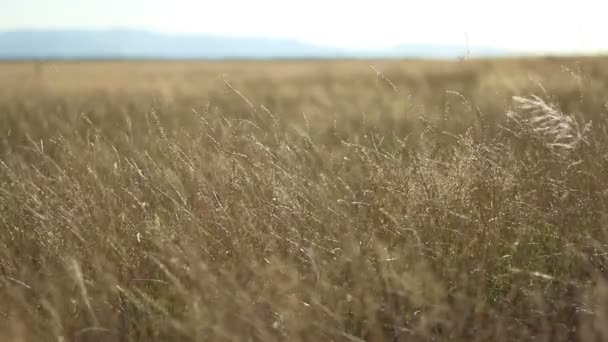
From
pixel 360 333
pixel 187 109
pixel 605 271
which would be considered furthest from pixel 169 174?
pixel 187 109

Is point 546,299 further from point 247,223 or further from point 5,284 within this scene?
point 5,284

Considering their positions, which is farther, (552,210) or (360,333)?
(552,210)

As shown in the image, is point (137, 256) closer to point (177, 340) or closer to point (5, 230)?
point (177, 340)

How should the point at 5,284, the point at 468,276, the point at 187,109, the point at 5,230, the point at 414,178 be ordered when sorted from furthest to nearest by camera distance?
the point at 187,109 < the point at 5,230 < the point at 414,178 < the point at 5,284 < the point at 468,276

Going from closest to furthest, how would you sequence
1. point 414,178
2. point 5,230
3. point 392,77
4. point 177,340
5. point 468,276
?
point 177,340
point 468,276
point 414,178
point 5,230
point 392,77

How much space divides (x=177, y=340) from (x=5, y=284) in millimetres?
934

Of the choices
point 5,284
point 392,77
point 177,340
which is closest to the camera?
point 177,340

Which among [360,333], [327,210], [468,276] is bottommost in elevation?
[360,333]

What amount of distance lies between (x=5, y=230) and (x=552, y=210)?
267cm

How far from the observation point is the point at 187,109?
9.98 m

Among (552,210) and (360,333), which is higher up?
(552,210)

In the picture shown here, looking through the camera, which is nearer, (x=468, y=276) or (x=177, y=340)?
(x=177, y=340)

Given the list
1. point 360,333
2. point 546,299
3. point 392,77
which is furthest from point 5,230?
point 392,77

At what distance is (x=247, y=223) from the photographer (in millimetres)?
2889
